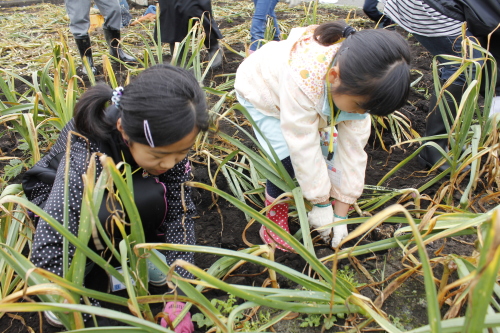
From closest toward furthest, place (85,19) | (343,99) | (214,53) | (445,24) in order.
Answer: (343,99) → (445,24) → (85,19) → (214,53)

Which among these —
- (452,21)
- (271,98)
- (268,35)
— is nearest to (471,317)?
(271,98)

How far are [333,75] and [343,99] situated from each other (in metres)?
0.08

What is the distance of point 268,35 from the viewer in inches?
107

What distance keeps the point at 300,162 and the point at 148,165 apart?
502 millimetres

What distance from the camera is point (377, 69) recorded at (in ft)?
3.89

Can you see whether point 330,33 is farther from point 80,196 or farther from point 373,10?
point 373,10

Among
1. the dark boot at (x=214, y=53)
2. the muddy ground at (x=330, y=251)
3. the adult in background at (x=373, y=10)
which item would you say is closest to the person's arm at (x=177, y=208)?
the muddy ground at (x=330, y=251)

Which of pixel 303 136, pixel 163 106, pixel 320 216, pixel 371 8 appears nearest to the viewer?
pixel 163 106

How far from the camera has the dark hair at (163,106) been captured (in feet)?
3.40

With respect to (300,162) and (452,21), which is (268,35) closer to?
(452,21)

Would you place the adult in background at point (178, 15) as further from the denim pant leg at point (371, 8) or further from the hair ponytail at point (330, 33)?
the hair ponytail at point (330, 33)

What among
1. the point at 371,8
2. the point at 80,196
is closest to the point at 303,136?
the point at 80,196

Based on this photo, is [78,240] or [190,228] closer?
[78,240]

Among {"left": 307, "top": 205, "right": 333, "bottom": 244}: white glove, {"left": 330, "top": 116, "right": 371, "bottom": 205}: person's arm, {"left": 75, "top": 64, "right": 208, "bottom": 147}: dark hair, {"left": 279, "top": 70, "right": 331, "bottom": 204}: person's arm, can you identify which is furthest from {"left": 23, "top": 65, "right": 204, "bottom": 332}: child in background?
{"left": 330, "top": 116, "right": 371, "bottom": 205}: person's arm
